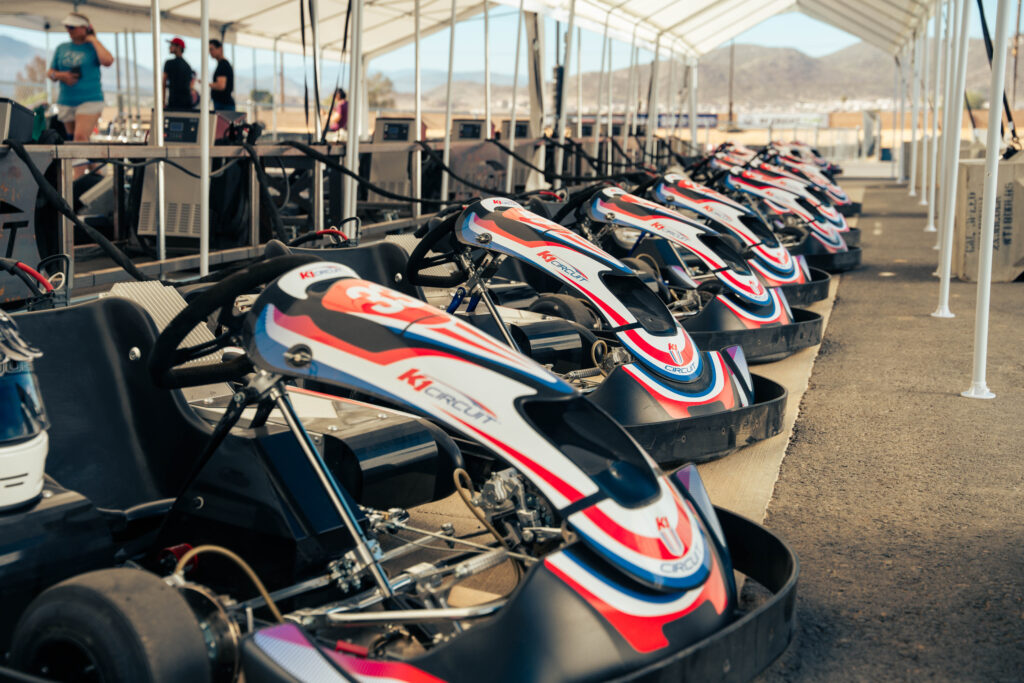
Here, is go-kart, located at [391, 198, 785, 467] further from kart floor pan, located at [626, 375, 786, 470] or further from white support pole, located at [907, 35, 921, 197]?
white support pole, located at [907, 35, 921, 197]

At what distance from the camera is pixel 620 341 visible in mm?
3178

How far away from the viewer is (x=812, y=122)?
34.7 meters

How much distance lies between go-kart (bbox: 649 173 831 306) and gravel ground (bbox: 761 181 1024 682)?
0.42 m

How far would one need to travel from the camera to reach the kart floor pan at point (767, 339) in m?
4.11

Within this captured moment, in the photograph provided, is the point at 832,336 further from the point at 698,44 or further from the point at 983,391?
the point at 698,44

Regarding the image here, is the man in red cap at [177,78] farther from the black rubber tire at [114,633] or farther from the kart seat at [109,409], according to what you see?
the black rubber tire at [114,633]

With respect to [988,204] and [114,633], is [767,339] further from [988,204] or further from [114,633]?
[114,633]

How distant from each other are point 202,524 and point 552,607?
72 centimetres

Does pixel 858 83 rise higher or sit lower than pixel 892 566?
higher

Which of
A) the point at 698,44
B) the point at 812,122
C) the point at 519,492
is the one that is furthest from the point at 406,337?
the point at 812,122

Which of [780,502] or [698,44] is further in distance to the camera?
[698,44]

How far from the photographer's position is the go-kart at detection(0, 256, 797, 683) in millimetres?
1525

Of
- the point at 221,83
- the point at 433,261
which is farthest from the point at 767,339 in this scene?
the point at 221,83

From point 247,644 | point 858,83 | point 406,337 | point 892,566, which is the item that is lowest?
point 892,566
